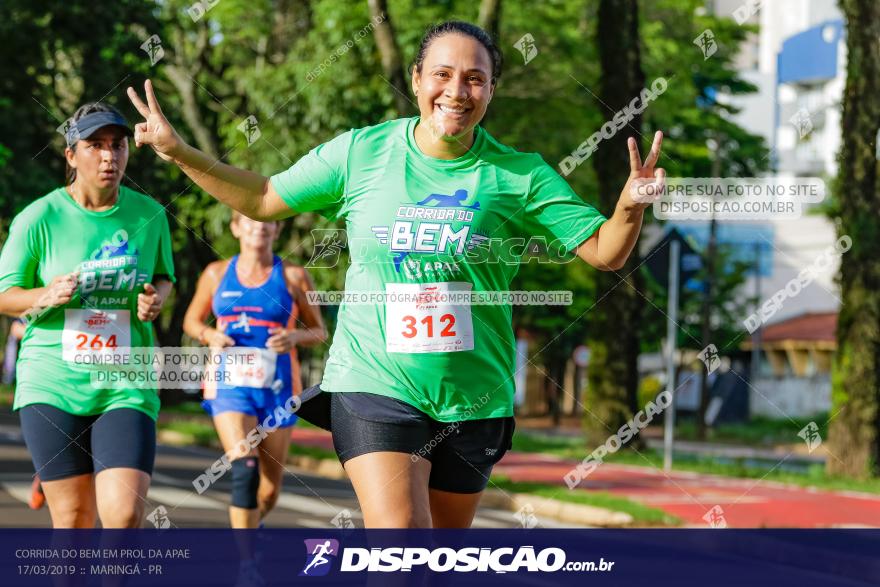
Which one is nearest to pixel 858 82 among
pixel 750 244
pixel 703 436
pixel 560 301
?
pixel 560 301

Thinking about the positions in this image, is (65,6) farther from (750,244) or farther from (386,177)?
(750,244)

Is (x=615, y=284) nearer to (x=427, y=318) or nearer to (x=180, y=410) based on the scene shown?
(x=427, y=318)

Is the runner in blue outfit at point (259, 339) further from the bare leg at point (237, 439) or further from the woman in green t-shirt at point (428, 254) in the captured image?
the woman in green t-shirt at point (428, 254)

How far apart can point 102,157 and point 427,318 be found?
1932 millimetres

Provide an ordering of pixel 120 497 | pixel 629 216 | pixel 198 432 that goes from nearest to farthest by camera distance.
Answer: pixel 629 216, pixel 120 497, pixel 198 432

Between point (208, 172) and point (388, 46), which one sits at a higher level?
point (388, 46)

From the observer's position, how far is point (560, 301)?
25.0 ft

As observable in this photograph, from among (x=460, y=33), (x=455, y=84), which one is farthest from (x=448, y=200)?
(x=460, y=33)

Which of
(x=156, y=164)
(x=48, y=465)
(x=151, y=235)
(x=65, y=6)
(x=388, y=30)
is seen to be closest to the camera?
(x=48, y=465)

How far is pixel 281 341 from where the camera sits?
25.0 feet

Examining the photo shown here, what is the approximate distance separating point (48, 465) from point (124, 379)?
42 centimetres

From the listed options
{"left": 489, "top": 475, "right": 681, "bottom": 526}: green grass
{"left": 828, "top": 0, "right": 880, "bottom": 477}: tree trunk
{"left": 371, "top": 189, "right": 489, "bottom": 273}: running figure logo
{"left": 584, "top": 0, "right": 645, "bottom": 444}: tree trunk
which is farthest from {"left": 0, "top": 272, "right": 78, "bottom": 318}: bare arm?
{"left": 584, "top": 0, "right": 645, "bottom": 444}: tree trunk

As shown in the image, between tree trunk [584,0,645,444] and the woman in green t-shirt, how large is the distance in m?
14.7

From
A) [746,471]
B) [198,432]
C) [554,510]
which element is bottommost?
[554,510]
